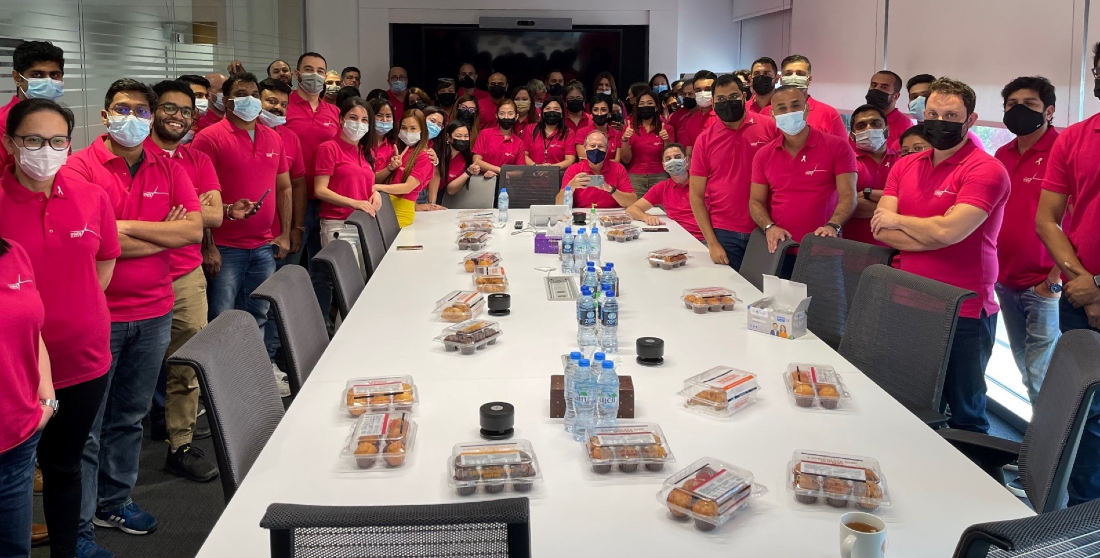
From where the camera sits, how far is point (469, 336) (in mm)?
3035

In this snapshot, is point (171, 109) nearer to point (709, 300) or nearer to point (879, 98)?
point (709, 300)

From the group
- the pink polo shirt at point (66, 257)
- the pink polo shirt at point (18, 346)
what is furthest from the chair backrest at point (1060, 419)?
the pink polo shirt at point (66, 257)

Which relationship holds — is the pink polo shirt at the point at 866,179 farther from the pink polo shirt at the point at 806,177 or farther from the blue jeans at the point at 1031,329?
the blue jeans at the point at 1031,329

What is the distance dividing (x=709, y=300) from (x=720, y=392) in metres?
1.16

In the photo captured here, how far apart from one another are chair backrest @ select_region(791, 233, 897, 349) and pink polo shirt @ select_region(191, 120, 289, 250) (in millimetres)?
2818

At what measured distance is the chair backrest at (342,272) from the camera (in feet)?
12.3

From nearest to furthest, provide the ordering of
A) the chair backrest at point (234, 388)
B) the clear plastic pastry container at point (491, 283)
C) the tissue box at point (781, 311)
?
the chair backrest at point (234, 388) → the tissue box at point (781, 311) → the clear plastic pastry container at point (491, 283)

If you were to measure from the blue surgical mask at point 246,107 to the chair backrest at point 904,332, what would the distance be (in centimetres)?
326

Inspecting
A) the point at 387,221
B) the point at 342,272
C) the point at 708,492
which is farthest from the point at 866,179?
the point at 708,492

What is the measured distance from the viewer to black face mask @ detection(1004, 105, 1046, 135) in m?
4.08

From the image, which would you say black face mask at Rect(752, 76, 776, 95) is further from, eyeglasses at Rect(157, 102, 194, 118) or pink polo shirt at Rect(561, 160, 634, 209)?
eyeglasses at Rect(157, 102, 194, 118)

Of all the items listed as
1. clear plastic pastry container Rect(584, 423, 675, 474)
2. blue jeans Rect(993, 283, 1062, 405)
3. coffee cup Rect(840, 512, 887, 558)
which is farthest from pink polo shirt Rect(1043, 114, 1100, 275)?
coffee cup Rect(840, 512, 887, 558)

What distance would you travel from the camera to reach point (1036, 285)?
13.4ft

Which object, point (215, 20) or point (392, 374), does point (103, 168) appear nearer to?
point (392, 374)
